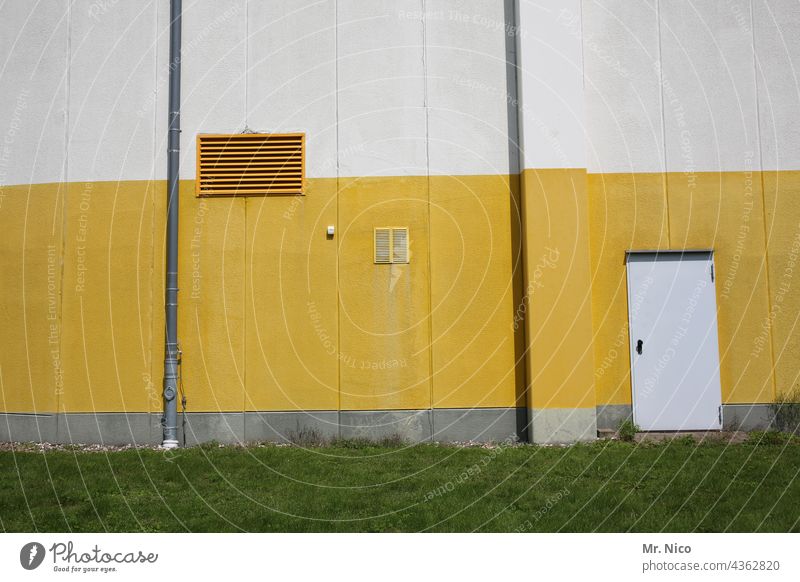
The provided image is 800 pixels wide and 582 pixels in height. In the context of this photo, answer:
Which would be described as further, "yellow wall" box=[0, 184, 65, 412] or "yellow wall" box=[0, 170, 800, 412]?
"yellow wall" box=[0, 184, 65, 412]

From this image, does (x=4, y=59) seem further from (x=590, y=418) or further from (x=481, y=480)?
(x=590, y=418)

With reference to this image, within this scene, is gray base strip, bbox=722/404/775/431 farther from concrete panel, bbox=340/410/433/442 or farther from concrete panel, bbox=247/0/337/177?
concrete panel, bbox=247/0/337/177

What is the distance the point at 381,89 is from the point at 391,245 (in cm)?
231

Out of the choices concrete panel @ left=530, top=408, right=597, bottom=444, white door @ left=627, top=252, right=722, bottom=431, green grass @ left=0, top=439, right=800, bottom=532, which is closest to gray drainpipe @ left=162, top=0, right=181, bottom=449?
green grass @ left=0, top=439, right=800, bottom=532

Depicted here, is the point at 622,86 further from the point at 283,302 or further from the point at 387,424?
the point at 387,424

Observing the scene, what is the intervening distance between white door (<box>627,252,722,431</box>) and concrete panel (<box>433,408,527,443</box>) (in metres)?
1.69

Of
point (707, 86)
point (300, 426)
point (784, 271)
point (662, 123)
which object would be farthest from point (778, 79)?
point (300, 426)

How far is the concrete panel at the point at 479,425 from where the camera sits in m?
10.4

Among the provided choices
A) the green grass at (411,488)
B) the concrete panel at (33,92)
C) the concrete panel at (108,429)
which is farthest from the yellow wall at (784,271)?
the concrete panel at (33,92)

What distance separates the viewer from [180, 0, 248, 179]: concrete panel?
10898 millimetres

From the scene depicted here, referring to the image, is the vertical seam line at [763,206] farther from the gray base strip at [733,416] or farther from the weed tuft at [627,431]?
the weed tuft at [627,431]

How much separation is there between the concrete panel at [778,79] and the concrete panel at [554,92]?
2.76 metres

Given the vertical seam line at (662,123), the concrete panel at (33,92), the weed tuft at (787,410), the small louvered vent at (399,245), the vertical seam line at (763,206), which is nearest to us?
the weed tuft at (787,410)

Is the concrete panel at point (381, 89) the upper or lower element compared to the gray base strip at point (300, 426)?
upper
